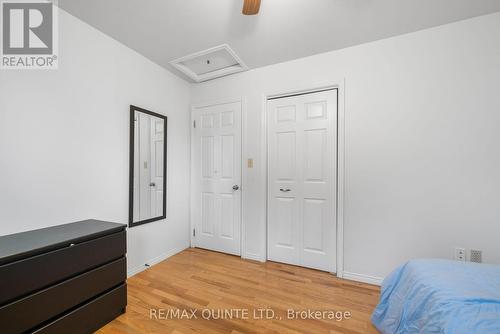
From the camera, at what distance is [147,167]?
2486mm

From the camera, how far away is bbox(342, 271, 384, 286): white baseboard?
2120mm

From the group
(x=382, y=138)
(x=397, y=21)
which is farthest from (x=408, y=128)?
(x=397, y=21)

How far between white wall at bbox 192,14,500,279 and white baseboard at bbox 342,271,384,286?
2 centimetres

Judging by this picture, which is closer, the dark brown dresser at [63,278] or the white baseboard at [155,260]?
the dark brown dresser at [63,278]

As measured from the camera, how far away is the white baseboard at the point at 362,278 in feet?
6.96

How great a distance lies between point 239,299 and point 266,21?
8.46ft

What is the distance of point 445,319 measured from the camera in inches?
36.9

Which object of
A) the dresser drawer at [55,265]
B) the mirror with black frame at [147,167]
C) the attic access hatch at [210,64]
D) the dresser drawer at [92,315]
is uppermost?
the attic access hatch at [210,64]

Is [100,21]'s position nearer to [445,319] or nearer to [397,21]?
[397,21]

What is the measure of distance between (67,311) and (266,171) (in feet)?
7.03

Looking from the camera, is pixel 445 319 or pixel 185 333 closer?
pixel 445 319

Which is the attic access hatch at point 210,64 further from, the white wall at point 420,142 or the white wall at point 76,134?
the white wall at point 420,142

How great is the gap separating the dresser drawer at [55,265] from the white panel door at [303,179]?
176 cm

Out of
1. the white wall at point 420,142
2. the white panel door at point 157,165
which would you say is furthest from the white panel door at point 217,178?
the white wall at point 420,142
